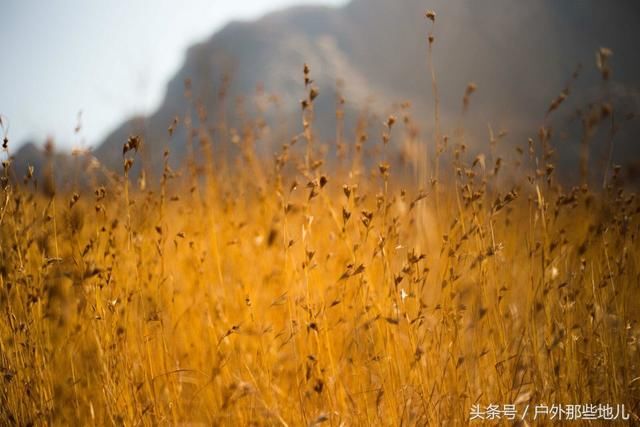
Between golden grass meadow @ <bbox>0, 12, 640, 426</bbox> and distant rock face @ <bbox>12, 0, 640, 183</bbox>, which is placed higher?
distant rock face @ <bbox>12, 0, 640, 183</bbox>

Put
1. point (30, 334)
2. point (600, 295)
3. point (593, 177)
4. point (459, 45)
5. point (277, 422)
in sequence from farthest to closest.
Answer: point (459, 45), point (593, 177), point (600, 295), point (277, 422), point (30, 334)

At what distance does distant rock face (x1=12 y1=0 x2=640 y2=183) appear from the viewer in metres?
14.4

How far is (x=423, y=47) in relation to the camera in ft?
58.6

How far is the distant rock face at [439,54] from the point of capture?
14367 millimetres

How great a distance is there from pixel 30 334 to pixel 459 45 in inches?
742

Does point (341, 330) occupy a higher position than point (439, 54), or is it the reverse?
point (439, 54)

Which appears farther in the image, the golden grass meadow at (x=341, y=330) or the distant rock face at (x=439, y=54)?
the distant rock face at (x=439, y=54)

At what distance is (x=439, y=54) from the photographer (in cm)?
1777

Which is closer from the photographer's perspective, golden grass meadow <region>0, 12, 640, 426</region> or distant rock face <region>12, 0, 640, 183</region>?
golden grass meadow <region>0, 12, 640, 426</region>

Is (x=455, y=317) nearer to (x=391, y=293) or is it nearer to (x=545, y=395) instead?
(x=391, y=293)

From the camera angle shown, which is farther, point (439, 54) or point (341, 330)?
point (439, 54)

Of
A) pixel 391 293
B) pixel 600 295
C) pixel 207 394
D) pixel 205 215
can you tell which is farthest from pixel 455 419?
pixel 205 215

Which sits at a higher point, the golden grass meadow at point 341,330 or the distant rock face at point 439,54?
the distant rock face at point 439,54

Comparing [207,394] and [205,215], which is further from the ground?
[205,215]
